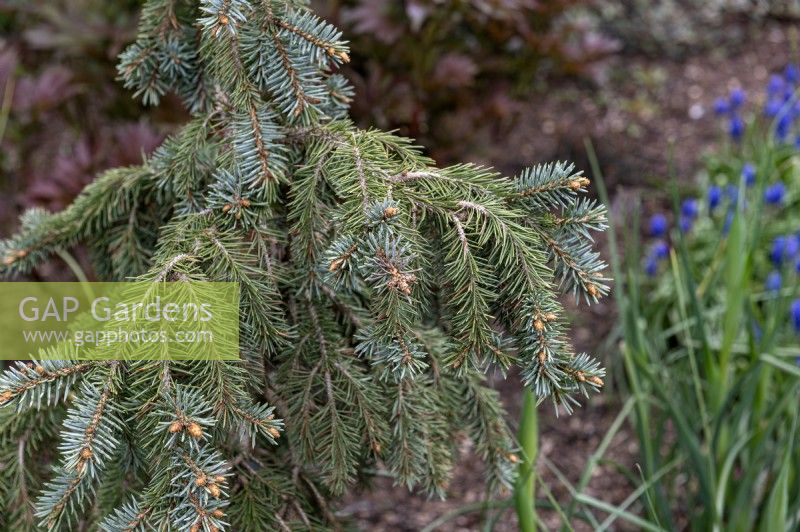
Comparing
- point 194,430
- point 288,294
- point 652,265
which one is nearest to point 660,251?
point 652,265

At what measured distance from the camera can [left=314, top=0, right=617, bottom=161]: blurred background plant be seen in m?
2.56

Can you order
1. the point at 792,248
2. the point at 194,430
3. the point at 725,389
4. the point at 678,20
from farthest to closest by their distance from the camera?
the point at 678,20
the point at 792,248
the point at 725,389
the point at 194,430

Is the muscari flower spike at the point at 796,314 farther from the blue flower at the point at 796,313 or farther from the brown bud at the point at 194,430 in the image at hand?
the brown bud at the point at 194,430

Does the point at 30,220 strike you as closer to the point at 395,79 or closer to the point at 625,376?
the point at 395,79

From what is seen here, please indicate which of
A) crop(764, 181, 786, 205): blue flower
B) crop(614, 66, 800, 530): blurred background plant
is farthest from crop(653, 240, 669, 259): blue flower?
crop(764, 181, 786, 205): blue flower

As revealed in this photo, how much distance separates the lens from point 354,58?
2.98 metres

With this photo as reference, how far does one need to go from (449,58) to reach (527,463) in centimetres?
181

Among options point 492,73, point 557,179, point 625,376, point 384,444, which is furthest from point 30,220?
point 492,73

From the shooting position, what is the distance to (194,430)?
0.97 metres

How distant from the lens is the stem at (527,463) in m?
1.41

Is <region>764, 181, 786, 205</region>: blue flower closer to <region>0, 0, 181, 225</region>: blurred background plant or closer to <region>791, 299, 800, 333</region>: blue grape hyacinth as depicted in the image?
<region>791, 299, 800, 333</region>: blue grape hyacinth

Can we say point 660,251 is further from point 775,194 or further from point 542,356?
point 542,356

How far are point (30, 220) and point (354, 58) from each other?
1.73 metres

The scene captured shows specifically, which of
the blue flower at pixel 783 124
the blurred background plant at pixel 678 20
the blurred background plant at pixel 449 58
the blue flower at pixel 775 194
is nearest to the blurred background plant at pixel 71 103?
the blurred background plant at pixel 449 58
